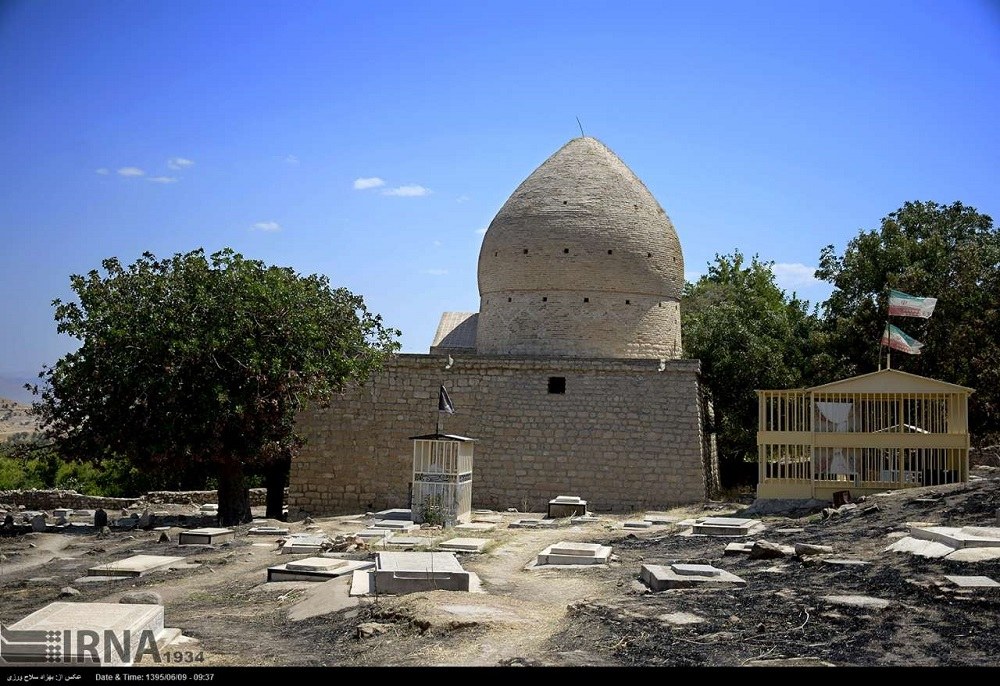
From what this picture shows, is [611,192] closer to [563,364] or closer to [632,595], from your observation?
[563,364]

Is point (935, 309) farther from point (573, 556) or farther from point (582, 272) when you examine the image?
point (573, 556)

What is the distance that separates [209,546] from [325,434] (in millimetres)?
6836

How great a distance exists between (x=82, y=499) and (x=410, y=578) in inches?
634

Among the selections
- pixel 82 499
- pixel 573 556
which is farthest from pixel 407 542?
pixel 82 499

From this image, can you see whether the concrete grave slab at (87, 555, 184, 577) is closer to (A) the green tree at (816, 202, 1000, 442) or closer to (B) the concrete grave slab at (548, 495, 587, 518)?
(B) the concrete grave slab at (548, 495, 587, 518)

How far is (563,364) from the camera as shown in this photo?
20.1 m

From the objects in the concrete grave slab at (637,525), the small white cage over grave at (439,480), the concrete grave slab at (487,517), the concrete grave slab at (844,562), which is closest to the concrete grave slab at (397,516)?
the small white cage over grave at (439,480)

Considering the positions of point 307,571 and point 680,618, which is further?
point 307,571

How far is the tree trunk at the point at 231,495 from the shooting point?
1712 cm

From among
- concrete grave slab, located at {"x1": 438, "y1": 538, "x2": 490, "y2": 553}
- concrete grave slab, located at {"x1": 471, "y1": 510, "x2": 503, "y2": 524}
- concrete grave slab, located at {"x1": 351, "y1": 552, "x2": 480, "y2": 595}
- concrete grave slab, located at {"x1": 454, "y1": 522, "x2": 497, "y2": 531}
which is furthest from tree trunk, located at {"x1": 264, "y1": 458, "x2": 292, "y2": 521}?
concrete grave slab, located at {"x1": 351, "y1": 552, "x2": 480, "y2": 595}

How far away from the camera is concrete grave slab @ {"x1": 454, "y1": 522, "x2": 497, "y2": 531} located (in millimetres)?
15578

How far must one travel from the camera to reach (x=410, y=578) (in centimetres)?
881

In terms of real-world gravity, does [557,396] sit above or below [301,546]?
above

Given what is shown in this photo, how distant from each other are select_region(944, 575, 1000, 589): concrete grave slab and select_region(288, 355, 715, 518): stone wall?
1098cm
